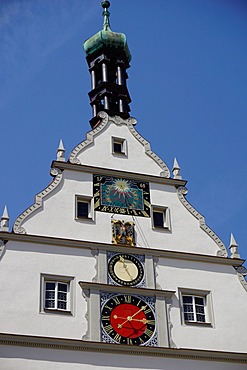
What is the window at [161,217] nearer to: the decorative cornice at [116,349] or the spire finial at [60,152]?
the spire finial at [60,152]

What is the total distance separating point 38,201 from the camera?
20.3 meters

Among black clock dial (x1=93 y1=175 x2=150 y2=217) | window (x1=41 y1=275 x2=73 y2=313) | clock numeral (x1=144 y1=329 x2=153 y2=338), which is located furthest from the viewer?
black clock dial (x1=93 y1=175 x2=150 y2=217)

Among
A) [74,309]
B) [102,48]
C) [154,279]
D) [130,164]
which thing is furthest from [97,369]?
[102,48]

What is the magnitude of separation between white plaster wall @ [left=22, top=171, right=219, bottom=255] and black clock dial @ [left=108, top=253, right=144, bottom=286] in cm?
58

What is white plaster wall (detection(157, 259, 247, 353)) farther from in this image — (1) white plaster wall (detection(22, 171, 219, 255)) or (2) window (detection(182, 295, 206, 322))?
(1) white plaster wall (detection(22, 171, 219, 255))

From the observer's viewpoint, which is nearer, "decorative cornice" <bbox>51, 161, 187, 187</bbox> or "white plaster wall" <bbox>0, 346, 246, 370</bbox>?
"white plaster wall" <bbox>0, 346, 246, 370</bbox>

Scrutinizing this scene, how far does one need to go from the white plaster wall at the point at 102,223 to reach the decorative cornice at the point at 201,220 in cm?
9

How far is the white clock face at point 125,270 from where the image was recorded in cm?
1980

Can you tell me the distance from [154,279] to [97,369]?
9.88ft

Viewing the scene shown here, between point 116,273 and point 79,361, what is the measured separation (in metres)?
2.63

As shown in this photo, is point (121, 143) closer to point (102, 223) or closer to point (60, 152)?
point (60, 152)

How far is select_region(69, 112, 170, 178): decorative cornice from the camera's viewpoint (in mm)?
21809

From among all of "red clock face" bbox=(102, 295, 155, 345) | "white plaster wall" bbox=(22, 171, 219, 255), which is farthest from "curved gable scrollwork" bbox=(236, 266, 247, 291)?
"red clock face" bbox=(102, 295, 155, 345)

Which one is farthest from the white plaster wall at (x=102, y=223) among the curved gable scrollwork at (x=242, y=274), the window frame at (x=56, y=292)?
the window frame at (x=56, y=292)
